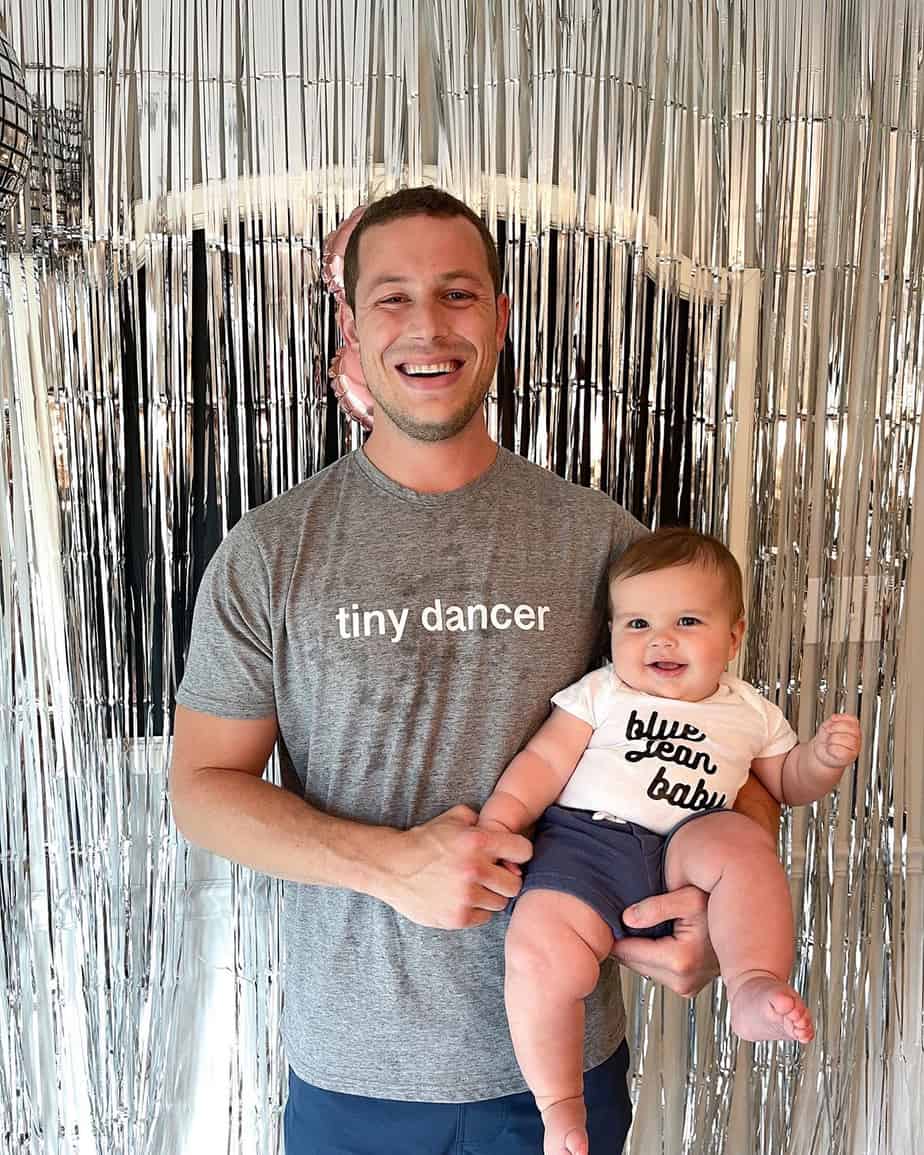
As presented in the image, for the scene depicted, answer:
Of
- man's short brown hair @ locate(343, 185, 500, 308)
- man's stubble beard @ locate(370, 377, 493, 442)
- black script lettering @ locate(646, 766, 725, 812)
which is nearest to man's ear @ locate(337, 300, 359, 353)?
man's short brown hair @ locate(343, 185, 500, 308)

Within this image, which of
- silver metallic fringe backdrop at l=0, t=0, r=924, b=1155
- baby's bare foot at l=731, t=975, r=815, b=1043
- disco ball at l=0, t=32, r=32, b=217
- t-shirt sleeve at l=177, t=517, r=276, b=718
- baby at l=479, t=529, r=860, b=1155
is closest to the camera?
baby's bare foot at l=731, t=975, r=815, b=1043

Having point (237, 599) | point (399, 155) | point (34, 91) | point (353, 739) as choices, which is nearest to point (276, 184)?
point (399, 155)

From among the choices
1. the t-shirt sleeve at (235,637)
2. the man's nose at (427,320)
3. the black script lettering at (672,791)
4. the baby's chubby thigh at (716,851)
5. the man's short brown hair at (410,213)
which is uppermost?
the man's short brown hair at (410,213)

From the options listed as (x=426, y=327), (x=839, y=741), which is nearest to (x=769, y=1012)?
(x=839, y=741)

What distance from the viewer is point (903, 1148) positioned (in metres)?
1.95

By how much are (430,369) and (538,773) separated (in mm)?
507

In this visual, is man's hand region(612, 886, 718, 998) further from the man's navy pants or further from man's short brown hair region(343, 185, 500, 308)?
man's short brown hair region(343, 185, 500, 308)

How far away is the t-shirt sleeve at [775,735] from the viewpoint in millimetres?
1292

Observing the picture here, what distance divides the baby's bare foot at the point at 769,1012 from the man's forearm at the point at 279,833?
0.40m

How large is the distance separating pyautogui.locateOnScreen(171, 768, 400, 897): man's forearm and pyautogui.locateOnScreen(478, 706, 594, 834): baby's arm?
0.44 feet

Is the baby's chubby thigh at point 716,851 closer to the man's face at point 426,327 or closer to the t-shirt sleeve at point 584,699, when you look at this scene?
the t-shirt sleeve at point 584,699

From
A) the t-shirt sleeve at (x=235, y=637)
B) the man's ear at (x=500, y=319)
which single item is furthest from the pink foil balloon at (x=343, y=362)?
the t-shirt sleeve at (x=235, y=637)

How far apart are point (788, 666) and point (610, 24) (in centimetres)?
115

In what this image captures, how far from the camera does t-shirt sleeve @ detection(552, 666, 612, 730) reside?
123 centimetres
